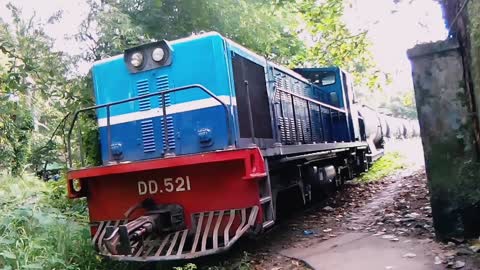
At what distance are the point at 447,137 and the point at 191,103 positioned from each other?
2.76 meters

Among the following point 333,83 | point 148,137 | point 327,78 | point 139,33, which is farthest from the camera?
point 327,78

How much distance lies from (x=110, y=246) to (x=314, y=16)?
6171 millimetres

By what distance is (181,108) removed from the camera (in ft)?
16.8

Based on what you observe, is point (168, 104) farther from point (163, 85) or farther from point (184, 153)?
point (184, 153)

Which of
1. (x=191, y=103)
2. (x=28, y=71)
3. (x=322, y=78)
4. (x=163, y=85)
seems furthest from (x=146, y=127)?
(x=322, y=78)

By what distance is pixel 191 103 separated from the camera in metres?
5.07

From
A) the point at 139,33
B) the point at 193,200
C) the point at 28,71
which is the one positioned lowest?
the point at 193,200

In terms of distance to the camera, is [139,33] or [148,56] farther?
[139,33]

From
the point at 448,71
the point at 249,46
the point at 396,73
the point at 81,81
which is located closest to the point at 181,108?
the point at 448,71

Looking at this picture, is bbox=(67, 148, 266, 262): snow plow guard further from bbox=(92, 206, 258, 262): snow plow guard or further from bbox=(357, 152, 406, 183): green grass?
bbox=(357, 152, 406, 183): green grass

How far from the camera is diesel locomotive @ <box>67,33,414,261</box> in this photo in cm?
440

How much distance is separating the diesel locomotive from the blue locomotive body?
0.04 feet

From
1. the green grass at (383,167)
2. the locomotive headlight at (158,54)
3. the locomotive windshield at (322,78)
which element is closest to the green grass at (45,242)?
the locomotive headlight at (158,54)

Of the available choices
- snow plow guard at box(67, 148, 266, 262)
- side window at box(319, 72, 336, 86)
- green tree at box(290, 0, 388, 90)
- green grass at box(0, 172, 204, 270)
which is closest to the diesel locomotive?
snow plow guard at box(67, 148, 266, 262)
